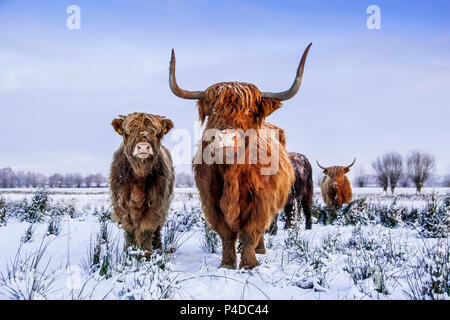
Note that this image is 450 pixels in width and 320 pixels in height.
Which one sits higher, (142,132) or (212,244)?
(142,132)

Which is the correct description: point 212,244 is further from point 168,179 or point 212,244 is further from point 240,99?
point 240,99

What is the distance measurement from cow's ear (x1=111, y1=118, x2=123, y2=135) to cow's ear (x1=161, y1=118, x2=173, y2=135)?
0.53 metres

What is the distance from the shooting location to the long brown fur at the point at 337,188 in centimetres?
956

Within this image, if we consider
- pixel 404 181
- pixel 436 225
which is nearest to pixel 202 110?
pixel 436 225

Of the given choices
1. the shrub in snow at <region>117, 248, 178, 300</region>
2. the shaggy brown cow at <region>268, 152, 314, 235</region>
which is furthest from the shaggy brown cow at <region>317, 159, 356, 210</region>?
the shrub in snow at <region>117, 248, 178, 300</region>

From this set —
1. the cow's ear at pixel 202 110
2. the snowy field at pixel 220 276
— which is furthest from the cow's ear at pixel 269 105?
the snowy field at pixel 220 276

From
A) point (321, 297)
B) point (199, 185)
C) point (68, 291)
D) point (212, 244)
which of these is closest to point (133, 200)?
point (199, 185)

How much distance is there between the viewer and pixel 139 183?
4129 millimetres

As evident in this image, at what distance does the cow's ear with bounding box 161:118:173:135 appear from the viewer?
4410mm

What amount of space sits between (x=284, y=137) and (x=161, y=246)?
2.53 m

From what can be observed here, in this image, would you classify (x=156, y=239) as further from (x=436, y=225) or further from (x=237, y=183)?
(x=436, y=225)

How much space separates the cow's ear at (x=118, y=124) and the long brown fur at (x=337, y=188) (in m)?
6.83
